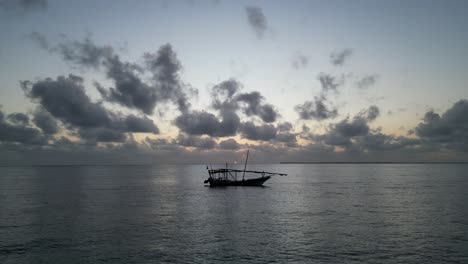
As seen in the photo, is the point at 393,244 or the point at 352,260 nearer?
the point at 352,260

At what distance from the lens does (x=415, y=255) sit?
119ft

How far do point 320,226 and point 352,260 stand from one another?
52.9 ft

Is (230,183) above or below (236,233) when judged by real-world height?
above

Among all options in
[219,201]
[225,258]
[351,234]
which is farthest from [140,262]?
[219,201]

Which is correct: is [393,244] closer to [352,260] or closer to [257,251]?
[352,260]

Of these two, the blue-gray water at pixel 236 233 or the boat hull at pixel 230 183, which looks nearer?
the blue-gray water at pixel 236 233

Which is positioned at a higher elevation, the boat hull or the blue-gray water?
the boat hull

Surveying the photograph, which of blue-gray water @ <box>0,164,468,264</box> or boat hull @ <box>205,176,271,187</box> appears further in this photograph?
boat hull @ <box>205,176,271,187</box>

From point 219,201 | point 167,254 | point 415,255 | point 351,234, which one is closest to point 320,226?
point 351,234

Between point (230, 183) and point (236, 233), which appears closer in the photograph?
point (236, 233)

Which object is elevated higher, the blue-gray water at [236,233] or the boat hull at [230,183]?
the boat hull at [230,183]

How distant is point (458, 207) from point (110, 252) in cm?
6587

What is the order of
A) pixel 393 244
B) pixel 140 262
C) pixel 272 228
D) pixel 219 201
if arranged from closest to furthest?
pixel 140 262 < pixel 393 244 < pixel 272 228 < pixel 219 201

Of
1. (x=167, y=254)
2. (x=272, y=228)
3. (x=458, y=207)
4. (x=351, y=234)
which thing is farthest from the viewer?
(x=458, y=207)
